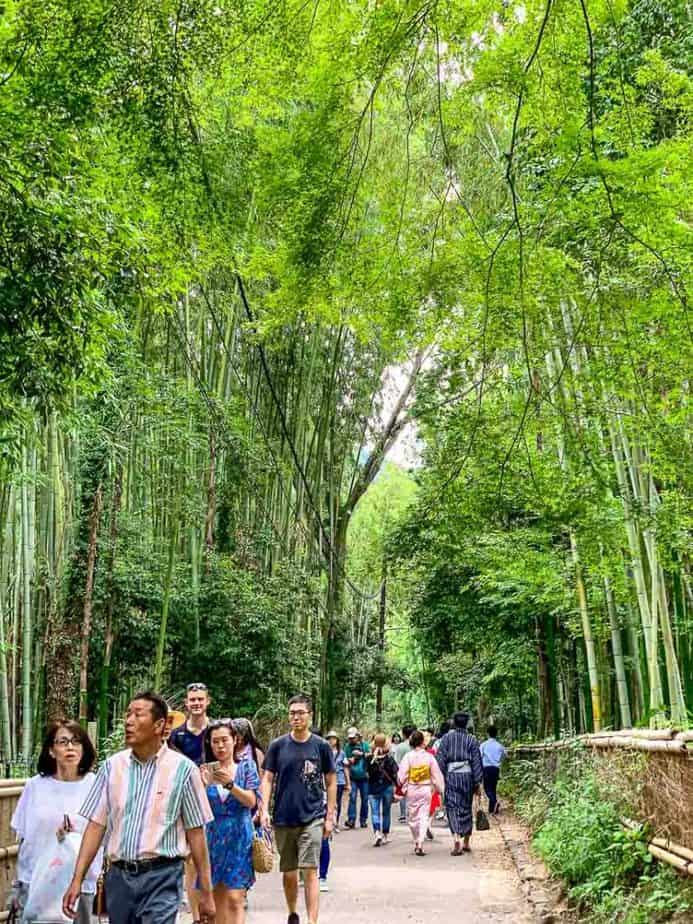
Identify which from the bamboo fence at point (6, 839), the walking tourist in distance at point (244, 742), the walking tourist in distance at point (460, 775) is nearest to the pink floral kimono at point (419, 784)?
the walking tourist in distance at point (460, 775)

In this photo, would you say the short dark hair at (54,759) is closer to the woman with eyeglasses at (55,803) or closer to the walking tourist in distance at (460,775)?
the woman with eyeglasses at (55,803)

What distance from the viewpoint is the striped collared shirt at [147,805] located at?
10.7ft

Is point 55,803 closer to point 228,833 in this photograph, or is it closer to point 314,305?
point 228,833

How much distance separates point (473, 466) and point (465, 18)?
5.91m

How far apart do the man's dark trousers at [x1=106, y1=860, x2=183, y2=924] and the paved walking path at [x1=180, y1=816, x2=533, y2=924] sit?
3.29 m

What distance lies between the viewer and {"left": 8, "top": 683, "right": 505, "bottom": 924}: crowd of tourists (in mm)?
3293

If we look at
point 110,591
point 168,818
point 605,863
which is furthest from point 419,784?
point 168,818

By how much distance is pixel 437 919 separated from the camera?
20.8 feet

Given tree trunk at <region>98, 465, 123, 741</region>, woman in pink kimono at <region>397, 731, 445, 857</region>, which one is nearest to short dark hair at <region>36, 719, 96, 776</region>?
tree trunk at <region>98, 465, 123, 741</region>

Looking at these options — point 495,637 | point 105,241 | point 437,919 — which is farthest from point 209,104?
point 495,637

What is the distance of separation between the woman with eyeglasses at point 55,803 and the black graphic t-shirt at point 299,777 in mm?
1622

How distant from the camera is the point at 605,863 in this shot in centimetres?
605

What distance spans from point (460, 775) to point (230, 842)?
5.86 m

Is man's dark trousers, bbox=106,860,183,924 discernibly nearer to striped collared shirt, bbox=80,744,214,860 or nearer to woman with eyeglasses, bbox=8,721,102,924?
striped collared shirt, bbox=80,744,214,860
